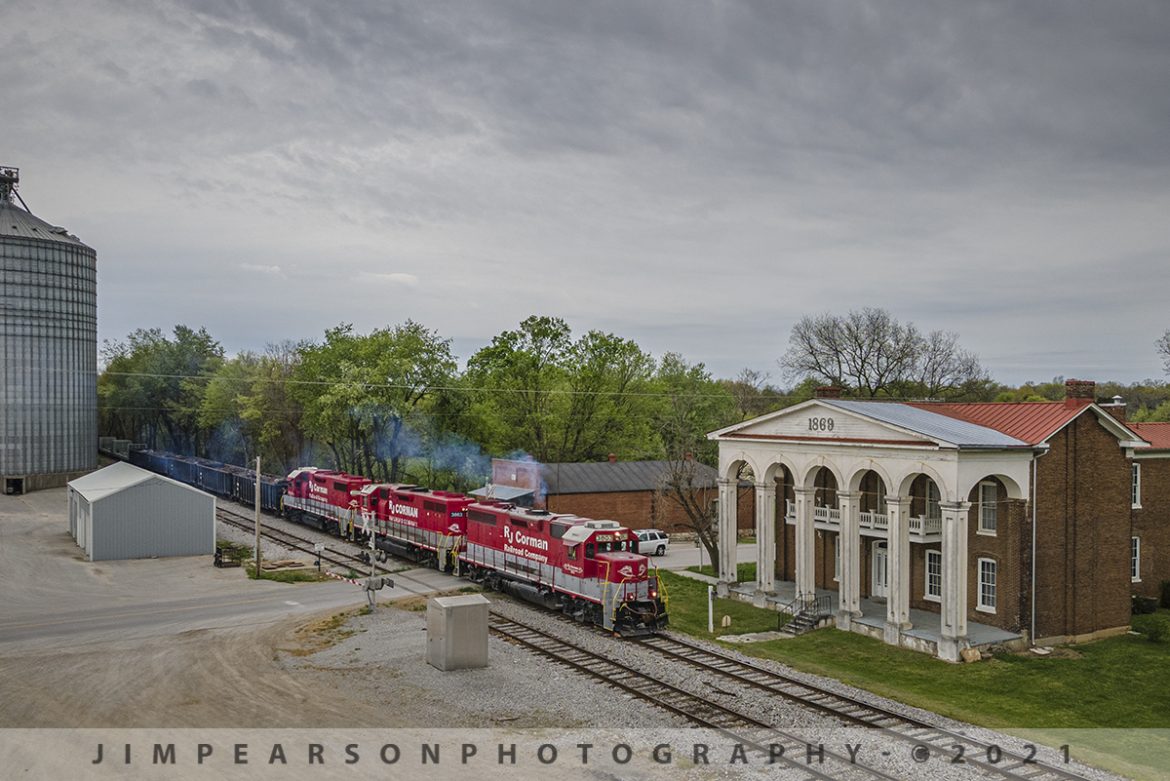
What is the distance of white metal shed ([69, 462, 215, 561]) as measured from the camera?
47781 mm

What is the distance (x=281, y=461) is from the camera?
335 ft

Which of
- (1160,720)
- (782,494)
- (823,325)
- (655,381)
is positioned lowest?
(1160,720)

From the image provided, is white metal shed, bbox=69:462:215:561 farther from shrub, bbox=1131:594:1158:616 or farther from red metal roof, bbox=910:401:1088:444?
shrub, bbox=1131:594:1158:616

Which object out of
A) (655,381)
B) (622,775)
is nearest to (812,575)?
(622,775)

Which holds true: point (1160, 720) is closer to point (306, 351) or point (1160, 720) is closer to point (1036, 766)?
point (1036, 766)

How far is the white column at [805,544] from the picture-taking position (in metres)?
37.0

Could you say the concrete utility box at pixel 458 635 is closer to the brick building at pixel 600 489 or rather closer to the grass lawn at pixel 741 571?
the grass lawn at pixel 741 571

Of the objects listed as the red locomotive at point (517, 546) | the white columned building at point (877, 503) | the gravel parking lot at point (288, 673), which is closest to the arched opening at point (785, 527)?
the white columned building at point (877, 503)

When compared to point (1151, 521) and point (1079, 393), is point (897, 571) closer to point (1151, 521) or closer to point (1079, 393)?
point (1079, 393)

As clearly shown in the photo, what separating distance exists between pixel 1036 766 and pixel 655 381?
62.4 m

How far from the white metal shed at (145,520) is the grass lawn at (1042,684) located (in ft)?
95.8

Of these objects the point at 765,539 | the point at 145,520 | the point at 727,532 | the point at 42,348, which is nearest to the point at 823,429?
the point at 765,539

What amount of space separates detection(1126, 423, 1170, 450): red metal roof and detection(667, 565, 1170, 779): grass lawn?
940cm

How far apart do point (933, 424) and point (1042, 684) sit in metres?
10.2
